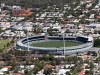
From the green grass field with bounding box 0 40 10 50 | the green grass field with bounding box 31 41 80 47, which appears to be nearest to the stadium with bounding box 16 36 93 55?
the green grass field with bounding box 31 41 80 47

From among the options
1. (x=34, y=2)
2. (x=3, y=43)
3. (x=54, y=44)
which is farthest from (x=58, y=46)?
(x=34, y=2)

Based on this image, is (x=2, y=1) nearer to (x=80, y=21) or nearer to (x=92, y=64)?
(x=80, y=21)

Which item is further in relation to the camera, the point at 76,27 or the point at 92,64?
the point at 76,27

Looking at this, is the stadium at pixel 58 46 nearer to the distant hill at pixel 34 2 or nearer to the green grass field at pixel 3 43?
the green grass field at pixel 3 43

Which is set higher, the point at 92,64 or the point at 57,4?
the point at 57,4

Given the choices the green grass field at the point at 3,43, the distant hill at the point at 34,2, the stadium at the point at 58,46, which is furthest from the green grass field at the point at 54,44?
the distant hill at the point at 34,2

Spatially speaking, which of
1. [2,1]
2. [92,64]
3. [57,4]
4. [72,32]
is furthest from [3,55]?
[2,1]

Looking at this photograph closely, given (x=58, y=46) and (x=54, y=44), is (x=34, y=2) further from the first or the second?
(x=58, y=46)

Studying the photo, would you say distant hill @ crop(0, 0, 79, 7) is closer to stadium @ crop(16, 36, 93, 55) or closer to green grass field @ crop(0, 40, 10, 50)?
green grass field @ crop(0, 40, 10, 50)
